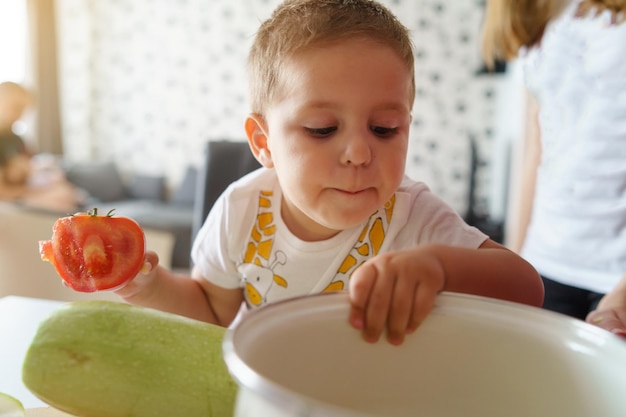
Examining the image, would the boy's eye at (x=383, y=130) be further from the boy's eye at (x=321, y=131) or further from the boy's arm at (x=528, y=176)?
the boy's arm at (x=528, y=176)

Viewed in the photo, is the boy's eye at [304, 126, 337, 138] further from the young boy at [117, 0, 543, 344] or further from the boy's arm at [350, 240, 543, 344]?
the boy's arm at [350, 240, 543, 344]

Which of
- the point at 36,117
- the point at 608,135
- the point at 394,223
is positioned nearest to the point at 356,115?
the point at 394,223

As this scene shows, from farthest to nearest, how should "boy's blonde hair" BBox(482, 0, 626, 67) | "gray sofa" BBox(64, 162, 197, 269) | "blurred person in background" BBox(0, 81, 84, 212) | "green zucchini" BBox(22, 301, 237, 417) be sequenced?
1. "gray sofa" BBox(64, 162, 197, 269)
2. "blurred person in background" BBox(0, 81, 84, 212)
3. "boy's blonde hair" BBox(482, 0, 626, 67)
4. "green zucchini" BBox(22, 301, 237, 417)

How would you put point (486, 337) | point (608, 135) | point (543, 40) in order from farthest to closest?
point (543, 40)
point (608, 135)
point (486, 337)

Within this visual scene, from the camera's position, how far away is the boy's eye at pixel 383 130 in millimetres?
509

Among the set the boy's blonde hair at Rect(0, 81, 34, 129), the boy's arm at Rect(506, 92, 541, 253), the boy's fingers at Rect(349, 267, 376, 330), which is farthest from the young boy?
the boy's blonde hair at Rect(0, 81, 34, 129)

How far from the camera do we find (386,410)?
391 mm

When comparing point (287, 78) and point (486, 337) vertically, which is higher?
point (287, 78)

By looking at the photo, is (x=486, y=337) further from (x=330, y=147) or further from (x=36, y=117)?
(x=36, y=117)

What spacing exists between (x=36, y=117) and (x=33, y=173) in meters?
1.75

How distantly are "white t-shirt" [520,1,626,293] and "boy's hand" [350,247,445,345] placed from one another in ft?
1.96

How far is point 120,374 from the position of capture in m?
0.43

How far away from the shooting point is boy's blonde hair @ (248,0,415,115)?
545 mm

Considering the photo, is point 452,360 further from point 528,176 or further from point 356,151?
point 528,176
